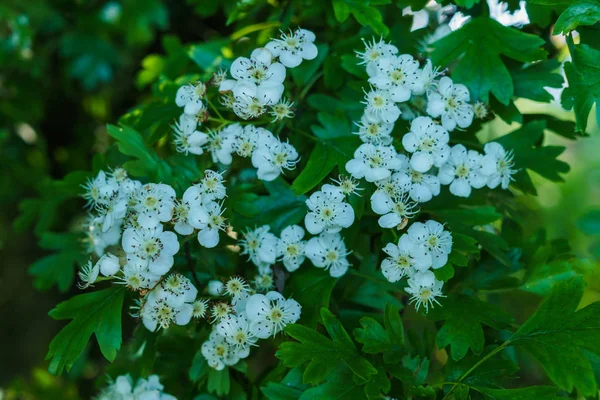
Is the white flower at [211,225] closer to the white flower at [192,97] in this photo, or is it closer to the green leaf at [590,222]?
the white flower at [192,97]

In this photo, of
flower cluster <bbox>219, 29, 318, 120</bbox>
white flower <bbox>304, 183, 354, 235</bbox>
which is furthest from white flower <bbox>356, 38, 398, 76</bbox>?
white flower <bbox>304, 183, 354, 235</bbox>

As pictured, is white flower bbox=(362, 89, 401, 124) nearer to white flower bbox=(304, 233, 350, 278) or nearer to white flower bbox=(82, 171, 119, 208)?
white flower bbox=(304, 233, 350, 278)

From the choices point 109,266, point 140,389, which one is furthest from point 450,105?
point 140,389

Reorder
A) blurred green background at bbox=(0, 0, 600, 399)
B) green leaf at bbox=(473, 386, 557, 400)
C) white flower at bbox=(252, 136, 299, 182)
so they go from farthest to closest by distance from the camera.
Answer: blurred green background at bbox=(0, 0, 600, 399), white flower at bbox=(252, 136, 299, 182), green leaf at bbox=(473, 386, 557, 400)

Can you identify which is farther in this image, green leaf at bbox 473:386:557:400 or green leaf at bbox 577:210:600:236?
green leaf at bbox 577:210:600:236

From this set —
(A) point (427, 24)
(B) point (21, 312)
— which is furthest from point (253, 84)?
(B) point (21, 312)

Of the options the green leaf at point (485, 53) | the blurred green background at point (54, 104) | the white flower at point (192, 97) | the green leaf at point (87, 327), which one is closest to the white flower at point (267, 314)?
the green leaf at point (87, 327)

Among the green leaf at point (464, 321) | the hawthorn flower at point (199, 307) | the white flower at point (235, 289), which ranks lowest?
the green leaf at point (464, 321)
